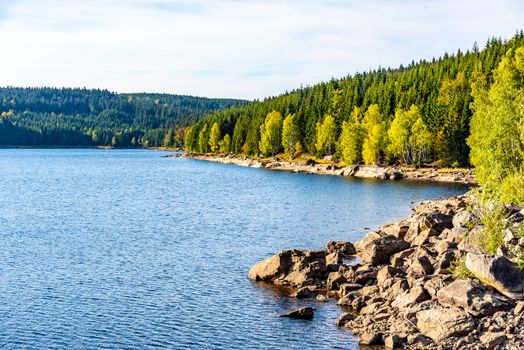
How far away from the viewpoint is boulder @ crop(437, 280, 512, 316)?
Result: 3089 centimetres

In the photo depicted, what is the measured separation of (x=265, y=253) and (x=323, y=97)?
5904 inches

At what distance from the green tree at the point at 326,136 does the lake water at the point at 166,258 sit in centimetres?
4655

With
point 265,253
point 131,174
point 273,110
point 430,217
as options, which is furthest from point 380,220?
point 273,110

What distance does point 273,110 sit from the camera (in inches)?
7672

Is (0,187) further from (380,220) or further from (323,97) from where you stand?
(323,97)

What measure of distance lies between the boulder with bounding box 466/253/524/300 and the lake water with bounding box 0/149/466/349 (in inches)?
332

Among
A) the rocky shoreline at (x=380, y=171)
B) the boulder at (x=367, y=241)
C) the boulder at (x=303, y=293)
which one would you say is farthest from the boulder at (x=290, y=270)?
the rocky shoreline at (x=380, y=171)

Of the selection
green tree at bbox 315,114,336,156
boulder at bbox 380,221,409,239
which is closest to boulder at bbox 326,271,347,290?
boulder at bbox 380,221,409,239

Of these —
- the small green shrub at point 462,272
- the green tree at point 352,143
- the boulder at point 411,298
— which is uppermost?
the green tree at point 352,143

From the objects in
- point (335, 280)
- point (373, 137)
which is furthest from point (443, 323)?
point (373, 137)

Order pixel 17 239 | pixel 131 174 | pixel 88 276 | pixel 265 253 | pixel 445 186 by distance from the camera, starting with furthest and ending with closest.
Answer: pixel 131 174, pixel 445 186, pixel 17 239, pixel 265 253, pixel 88 276

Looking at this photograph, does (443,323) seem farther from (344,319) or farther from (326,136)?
(326,136)

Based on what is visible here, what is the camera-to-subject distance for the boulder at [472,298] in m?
30.9

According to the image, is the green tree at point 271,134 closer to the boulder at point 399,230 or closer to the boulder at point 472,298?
the boulder at point 399,230
